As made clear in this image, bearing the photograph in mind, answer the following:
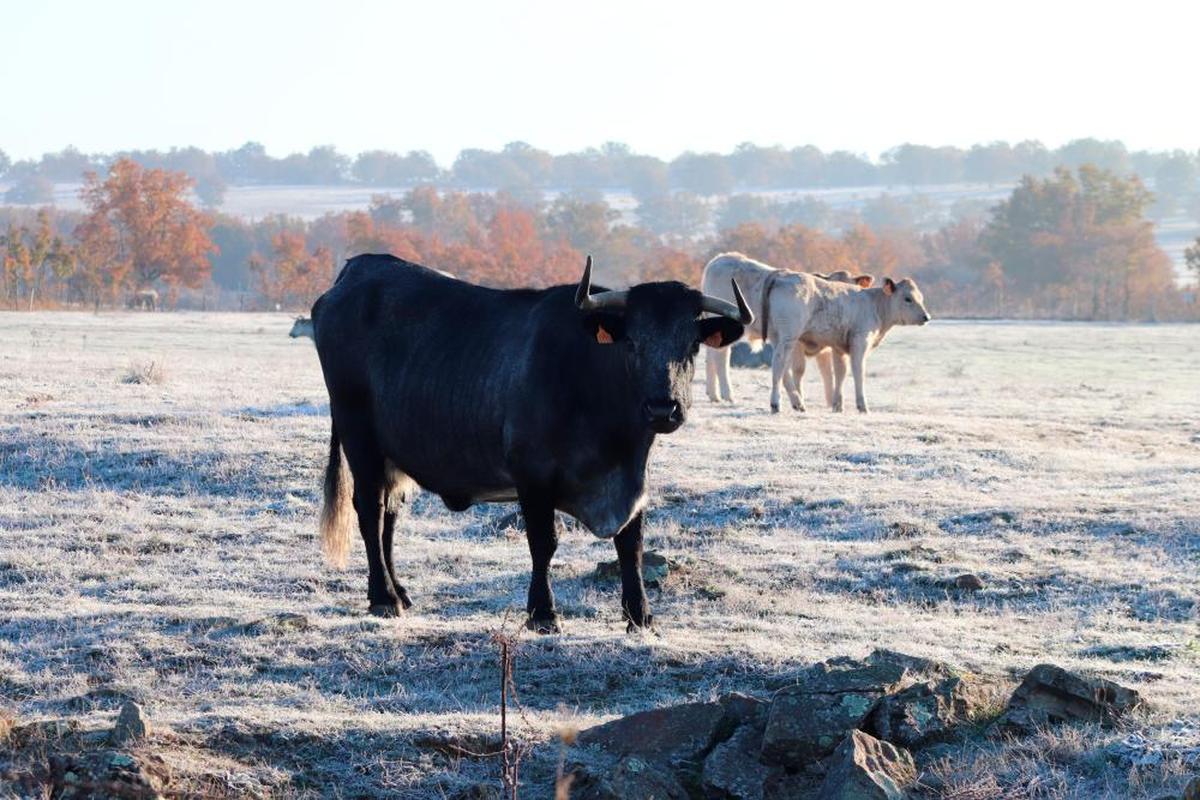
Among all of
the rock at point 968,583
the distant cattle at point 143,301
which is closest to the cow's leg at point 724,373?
the rock at point 968,583

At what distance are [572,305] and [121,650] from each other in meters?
3.58

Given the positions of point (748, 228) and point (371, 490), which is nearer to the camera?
point (371, 490)

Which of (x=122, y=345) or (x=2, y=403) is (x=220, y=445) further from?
(x=122, y=345)

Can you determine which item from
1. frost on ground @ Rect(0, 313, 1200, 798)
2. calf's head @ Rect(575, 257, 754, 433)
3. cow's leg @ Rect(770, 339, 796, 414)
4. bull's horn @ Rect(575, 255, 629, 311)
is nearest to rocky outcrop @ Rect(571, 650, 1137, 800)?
frost on ground @ Rect(0, 313, 1200, 798)

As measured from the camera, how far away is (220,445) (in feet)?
55.9

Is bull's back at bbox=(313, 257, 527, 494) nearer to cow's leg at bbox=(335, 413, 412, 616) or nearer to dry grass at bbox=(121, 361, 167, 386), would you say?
cow's leg at bbox=(335, 413, 412, 616)

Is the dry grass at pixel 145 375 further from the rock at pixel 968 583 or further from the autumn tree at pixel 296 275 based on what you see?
the autumn tree at pixel 296 275

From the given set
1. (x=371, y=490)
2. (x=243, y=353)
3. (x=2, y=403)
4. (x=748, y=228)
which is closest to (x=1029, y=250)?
(x=748, y=228)

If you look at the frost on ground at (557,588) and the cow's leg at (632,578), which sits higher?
the cow's leg at (632,578)

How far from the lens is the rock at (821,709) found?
724 centimetres

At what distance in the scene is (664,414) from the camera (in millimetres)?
9297

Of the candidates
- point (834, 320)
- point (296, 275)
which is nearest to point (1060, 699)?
point (834, 320)

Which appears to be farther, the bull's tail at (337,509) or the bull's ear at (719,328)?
the bull's tail at (337,509)

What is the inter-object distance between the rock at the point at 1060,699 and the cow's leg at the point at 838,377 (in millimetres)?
16386
